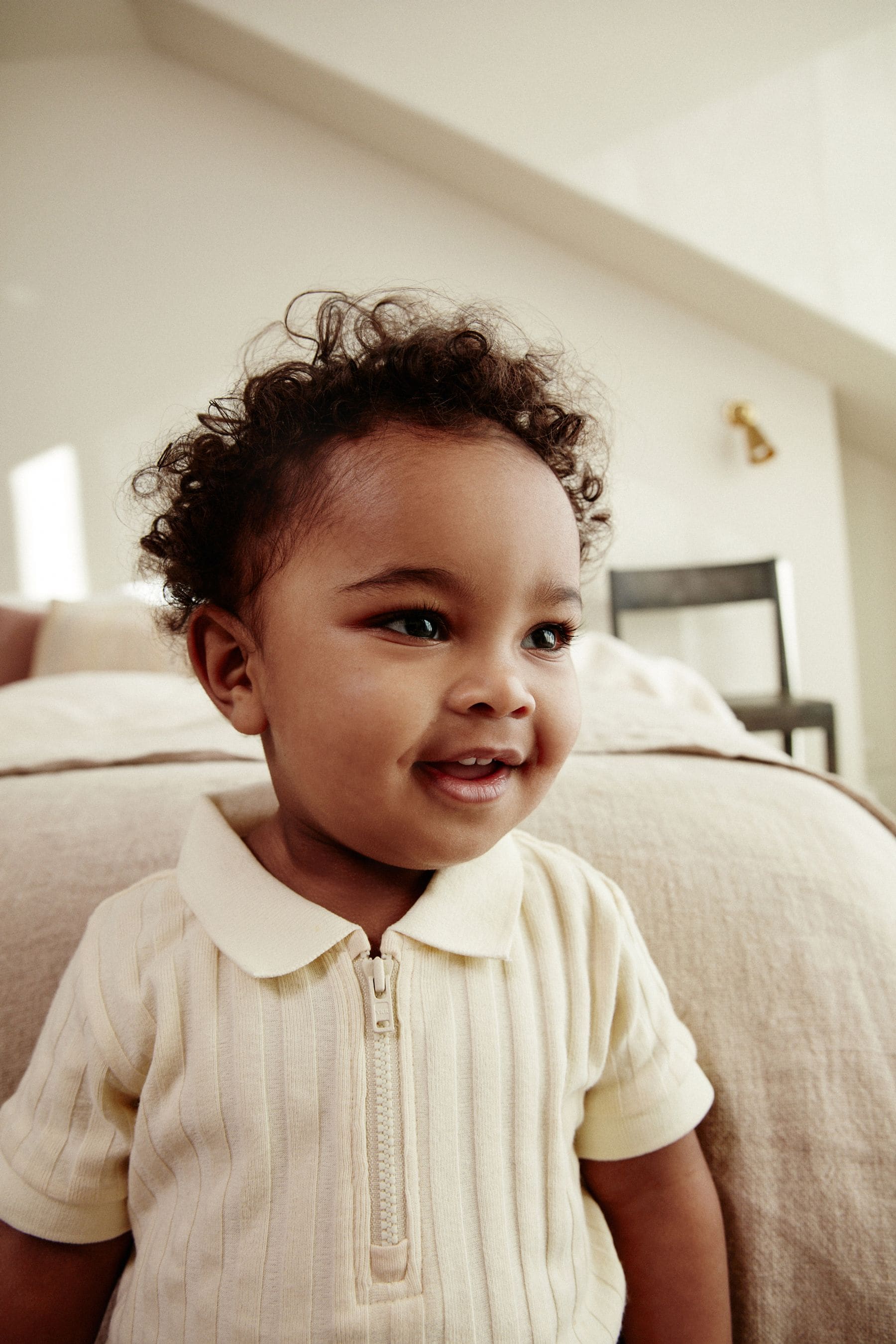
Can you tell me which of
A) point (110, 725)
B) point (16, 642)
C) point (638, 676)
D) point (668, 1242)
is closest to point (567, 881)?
point (668, 1242)

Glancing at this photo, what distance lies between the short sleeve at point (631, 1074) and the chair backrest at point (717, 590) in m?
2.23

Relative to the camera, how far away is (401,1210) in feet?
1.51

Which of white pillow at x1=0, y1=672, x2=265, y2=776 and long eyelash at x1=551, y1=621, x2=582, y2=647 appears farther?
white pillow at x1=0, y1=672, x2=265, y2=776

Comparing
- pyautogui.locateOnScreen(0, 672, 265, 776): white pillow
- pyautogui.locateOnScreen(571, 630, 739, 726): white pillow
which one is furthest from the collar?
pyautogui.locateOnScreen(571, 630, 739, 726): white pillow

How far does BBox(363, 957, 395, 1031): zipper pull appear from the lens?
1.58 feet

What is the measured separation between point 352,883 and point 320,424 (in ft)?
0.89

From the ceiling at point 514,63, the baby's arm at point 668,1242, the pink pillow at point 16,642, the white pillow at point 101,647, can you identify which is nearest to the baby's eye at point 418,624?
the baby's arm at point 668,1242

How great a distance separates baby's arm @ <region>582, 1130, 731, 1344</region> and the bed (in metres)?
0.04

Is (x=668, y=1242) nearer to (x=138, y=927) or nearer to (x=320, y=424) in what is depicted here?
(x=138, y=927)

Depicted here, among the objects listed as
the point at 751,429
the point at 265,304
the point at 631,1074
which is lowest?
the point at 631,1074

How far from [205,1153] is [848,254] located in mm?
2909

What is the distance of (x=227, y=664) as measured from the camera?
1.83ft

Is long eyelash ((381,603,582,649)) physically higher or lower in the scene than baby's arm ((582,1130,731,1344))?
higher

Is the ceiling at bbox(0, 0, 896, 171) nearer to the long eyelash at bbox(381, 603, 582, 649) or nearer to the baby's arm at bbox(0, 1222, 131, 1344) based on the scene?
the long eyelash at bbox(381, 603, 582, 649)
